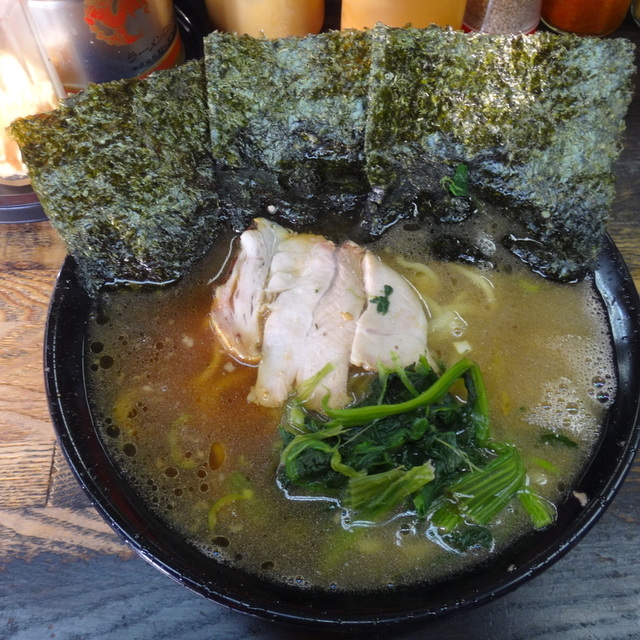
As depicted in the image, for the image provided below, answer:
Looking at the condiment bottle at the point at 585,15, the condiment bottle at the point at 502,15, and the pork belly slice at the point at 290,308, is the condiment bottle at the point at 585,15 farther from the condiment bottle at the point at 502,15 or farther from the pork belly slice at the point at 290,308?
the pork belly slice at the point at 290,308

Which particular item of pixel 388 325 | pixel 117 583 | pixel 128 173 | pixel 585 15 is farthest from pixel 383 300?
pixel 585 15

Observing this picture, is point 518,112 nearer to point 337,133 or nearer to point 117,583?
point 337,133

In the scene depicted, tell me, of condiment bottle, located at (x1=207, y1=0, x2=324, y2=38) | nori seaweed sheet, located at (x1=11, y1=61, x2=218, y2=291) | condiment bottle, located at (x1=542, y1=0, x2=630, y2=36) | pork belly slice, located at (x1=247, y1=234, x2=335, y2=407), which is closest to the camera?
nori seaweed sheet, located at (x1=11, y1=61, x2=218, y2=291)

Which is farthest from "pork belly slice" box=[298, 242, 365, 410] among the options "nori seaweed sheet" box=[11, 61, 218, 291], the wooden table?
the wooden table

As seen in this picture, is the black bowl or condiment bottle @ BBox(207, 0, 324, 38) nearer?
the black bowl

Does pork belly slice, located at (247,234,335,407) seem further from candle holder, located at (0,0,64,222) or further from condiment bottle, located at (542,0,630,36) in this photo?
condiment bottle, located at (542,0,630,36)

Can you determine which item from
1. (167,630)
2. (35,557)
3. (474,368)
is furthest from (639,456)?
(35,557)
